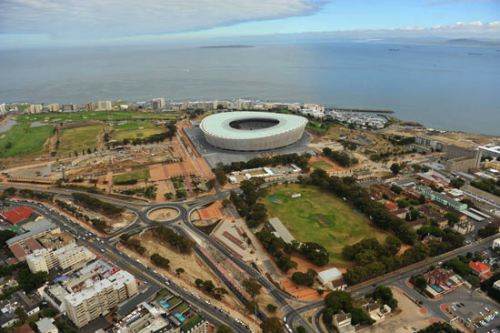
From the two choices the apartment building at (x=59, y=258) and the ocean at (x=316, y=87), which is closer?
the apartment building at (x=59, y=258)

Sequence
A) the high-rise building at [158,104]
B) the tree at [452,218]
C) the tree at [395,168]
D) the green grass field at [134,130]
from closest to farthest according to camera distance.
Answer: the tree at [452,218]
the tree at [395,168]
the green grass field at [134,130]
the high-rise building at [158,104]

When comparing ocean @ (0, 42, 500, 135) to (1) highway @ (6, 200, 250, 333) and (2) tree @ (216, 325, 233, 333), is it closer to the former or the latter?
(1) highway @ (6, 200, 250, 333)

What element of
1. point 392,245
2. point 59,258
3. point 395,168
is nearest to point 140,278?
point 59,258

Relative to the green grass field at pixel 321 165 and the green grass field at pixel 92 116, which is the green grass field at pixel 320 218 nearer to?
the green grass field at pixel 321 165

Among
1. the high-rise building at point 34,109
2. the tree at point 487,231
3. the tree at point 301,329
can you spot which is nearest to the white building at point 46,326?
the tree at point 301,329

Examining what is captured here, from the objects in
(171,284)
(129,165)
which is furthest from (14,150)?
(171,284)

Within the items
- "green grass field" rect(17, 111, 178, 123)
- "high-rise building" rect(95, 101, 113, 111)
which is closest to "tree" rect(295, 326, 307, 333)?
"green grass field" rect(17, 111, 178, 123)
